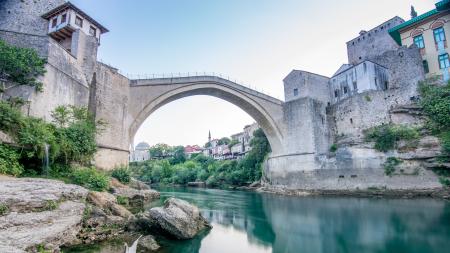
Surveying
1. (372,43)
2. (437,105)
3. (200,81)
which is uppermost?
(372,43)

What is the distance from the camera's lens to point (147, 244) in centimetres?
584

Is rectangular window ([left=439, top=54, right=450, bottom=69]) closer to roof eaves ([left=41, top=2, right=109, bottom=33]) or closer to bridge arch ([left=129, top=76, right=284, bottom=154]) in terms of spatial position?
bridge arch ([left=129, top=76, right=284, bottom=154])

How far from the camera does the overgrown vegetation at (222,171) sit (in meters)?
26.7

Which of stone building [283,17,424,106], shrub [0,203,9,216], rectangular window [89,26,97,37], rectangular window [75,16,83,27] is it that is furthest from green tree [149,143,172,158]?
shrub [0,203,9,216]

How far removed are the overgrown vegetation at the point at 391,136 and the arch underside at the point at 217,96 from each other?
7662 mm

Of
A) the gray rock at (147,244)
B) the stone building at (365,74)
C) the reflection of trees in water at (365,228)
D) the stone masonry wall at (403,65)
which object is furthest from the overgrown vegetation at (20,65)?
the stone masonry wall at (403,65)

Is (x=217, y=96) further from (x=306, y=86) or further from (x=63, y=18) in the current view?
(x=63, y=18)

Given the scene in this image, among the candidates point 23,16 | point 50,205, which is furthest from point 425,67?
point 23,16

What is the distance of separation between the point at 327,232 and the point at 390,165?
10031mm

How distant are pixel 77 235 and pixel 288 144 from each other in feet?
59.5

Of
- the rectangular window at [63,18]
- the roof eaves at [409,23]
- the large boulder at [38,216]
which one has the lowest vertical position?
the large boulder at [38,216]

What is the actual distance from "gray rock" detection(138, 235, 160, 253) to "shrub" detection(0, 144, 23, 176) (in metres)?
4.21

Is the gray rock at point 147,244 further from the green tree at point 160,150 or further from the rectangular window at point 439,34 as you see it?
the green tree at point 160,150

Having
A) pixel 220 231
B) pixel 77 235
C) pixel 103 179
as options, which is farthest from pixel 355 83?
pixel 77 235
